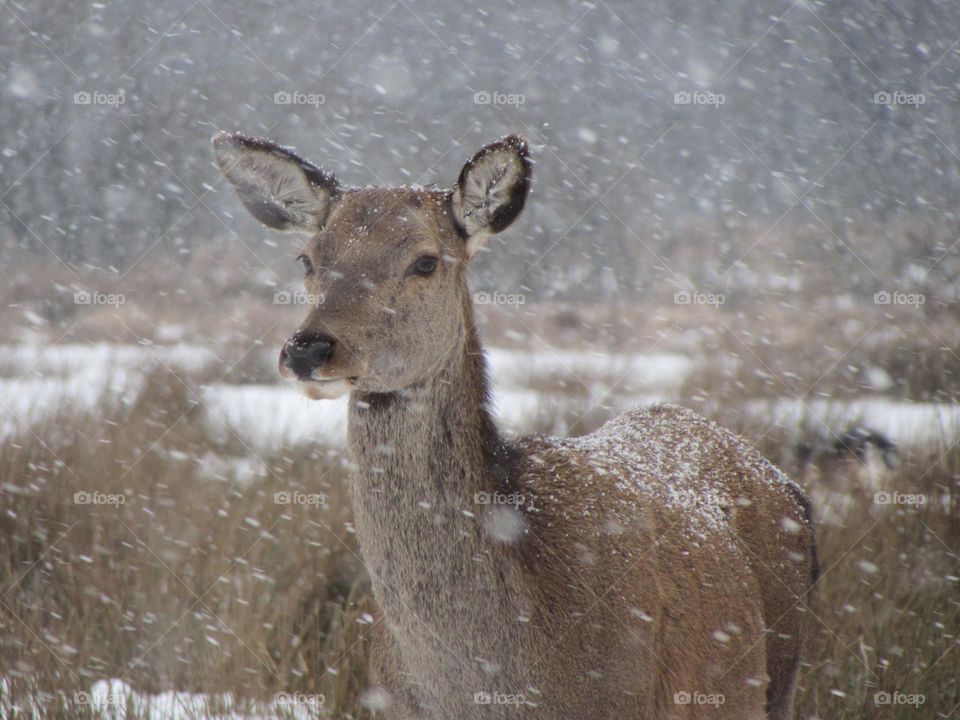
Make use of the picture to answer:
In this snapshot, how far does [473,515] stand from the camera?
312cm

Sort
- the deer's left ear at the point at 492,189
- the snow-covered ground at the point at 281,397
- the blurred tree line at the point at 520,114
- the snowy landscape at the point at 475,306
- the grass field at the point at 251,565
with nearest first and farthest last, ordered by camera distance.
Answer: the deer's left ear at the point at 492,189
the grass field at the point at 251,565
the snowy landscape at the point at 475,306
the snow-covered ground at the point at 281,397
the blurred tree line at the point at 520,114

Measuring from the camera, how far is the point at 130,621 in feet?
17.4

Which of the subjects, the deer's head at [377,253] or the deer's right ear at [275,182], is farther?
the deer's right ear at [275,182]

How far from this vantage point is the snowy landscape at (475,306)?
5.20 m

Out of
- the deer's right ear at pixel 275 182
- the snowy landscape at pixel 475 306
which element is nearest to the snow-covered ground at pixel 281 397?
the snowy landscape at pixel 475 306

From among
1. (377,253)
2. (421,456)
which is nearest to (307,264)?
(377,253)

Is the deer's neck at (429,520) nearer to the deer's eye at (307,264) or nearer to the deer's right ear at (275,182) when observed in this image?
the deer's eye at (307,264)

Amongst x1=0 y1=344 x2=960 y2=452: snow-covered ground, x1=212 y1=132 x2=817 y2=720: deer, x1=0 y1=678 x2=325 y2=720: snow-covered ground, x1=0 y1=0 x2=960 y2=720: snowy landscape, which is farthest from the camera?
x1=0 y1=344 x2=960 y2=452: snow-covered ground

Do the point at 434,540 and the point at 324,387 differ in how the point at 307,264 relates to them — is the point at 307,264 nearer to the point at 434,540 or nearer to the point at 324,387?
the point at 324,387

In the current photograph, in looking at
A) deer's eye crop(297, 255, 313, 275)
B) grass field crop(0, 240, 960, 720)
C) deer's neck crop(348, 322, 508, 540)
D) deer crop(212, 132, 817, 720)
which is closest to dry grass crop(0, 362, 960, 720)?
grass field crop(0, 240, 960, 720)

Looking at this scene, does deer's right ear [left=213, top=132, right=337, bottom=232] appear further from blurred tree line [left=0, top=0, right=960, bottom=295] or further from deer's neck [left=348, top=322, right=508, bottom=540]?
blurred tree line [left=0, top=0, right=960, bottom=295]

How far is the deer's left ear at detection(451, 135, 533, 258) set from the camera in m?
3.46

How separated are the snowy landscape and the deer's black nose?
1.43 m

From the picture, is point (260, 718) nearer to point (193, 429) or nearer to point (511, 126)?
point (193, 429)
